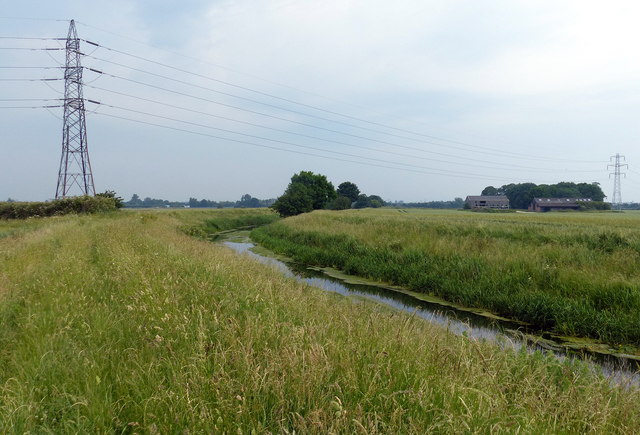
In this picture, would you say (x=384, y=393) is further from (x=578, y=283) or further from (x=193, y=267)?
(x=578, y=283)

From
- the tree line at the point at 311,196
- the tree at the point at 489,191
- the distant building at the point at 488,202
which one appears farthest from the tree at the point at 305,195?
the tree at the point at 489,191

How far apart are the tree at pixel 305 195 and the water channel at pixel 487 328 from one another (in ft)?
157

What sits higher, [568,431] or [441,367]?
[441,367]

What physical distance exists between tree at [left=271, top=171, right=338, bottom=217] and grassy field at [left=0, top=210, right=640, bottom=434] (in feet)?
192

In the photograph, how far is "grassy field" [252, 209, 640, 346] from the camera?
848 centimetres

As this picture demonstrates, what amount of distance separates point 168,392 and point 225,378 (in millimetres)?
443

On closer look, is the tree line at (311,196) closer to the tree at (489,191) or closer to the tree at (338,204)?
the tree at (338,204)

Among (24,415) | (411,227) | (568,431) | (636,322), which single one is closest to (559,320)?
(636,322)

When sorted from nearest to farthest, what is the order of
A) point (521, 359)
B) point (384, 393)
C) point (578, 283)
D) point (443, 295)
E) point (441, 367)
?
1. point (384, 393)
2. point (441, 367)
3. point (521, 359)
4. point (578, 283)
5. point (443, 295)

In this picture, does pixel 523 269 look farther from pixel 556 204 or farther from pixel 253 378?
pixel 556 204

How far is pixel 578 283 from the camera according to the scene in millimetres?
9641

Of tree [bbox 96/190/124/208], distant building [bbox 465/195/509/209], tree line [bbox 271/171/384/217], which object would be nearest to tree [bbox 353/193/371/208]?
tree line [bbox 271/171/384/217]

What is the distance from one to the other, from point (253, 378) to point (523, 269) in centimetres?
1073

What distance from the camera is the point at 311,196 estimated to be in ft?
240
